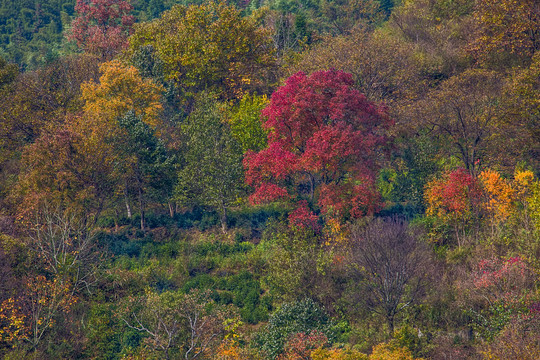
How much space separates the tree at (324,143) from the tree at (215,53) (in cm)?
1230

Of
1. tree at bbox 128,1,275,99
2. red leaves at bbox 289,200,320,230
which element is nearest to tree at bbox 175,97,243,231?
red leaves at bbox 289,200,320,230

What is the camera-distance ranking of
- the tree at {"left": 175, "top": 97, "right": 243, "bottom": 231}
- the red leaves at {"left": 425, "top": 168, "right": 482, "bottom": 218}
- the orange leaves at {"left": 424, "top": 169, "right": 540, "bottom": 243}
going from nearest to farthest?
the orange leaves at {"left": 424, "top": 169, "right": 540, "bottom": 243} < the red leaves at {"left": 425, "top": 168, "right": 482, "bottom": 218} < the tree at {"left": 175, "top": 97, "right": 243, "bottom": 231}

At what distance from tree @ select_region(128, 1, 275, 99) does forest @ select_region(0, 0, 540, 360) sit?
0.20 metres

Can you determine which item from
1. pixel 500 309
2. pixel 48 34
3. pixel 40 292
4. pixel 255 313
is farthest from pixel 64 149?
pixel 48 34

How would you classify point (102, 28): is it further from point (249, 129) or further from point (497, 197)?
point (497, 197)

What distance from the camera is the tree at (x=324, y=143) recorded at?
32688mm

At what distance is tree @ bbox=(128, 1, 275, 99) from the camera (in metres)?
45.2

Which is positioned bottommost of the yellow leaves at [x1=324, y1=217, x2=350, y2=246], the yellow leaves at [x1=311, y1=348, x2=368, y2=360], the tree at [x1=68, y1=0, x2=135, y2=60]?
the yellow leaves at [x1=324, y1=217, x2=350, y2=246]

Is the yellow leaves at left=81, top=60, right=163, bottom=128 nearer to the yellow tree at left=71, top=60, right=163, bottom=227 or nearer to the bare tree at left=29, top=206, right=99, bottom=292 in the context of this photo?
the yellow tree at left=71, top=60, right=163, bottom=227

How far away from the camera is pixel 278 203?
37.6 metres

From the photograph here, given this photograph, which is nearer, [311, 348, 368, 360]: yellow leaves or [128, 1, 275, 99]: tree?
[311, 348, 368, 360]: yellow leaves

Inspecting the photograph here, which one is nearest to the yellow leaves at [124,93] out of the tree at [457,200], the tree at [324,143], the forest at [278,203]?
the forest at [278,203]

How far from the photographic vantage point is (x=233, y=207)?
127 feet

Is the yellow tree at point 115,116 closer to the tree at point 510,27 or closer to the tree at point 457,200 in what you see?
the tree at point 457,200
